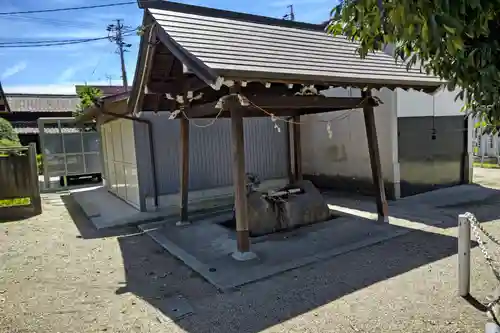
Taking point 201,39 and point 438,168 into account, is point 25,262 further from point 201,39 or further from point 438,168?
point 438,168

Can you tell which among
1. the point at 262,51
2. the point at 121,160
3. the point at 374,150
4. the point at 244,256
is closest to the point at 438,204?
the point at 374,150

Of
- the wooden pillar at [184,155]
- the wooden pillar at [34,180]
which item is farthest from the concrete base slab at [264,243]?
the wooden pillar at [34,180]

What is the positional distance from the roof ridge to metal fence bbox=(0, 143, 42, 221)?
5.47 metres

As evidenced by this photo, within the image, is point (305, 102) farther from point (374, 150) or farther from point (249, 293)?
point (249, 293)

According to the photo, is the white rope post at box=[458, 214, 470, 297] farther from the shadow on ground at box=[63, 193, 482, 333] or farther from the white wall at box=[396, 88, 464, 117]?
the white wall at box=[396, 88, 464, 117]

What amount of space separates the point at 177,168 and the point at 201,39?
459 centimetres

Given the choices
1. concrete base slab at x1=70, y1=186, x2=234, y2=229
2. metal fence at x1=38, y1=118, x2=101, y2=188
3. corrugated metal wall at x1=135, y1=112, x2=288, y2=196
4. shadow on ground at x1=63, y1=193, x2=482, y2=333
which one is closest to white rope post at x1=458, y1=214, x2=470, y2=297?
shadow on ground at x1=63, y1=193, x2=482, y2=333

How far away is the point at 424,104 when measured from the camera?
30.6 feet

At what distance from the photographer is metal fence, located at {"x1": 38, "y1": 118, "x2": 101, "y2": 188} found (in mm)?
13281

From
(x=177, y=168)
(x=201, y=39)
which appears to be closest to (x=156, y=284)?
(x=201, y=39)

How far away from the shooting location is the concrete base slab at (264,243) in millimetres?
4621

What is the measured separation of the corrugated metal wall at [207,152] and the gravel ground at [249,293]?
306 centimetres

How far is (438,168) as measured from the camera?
9.67 meters

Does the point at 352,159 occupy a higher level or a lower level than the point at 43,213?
higher
